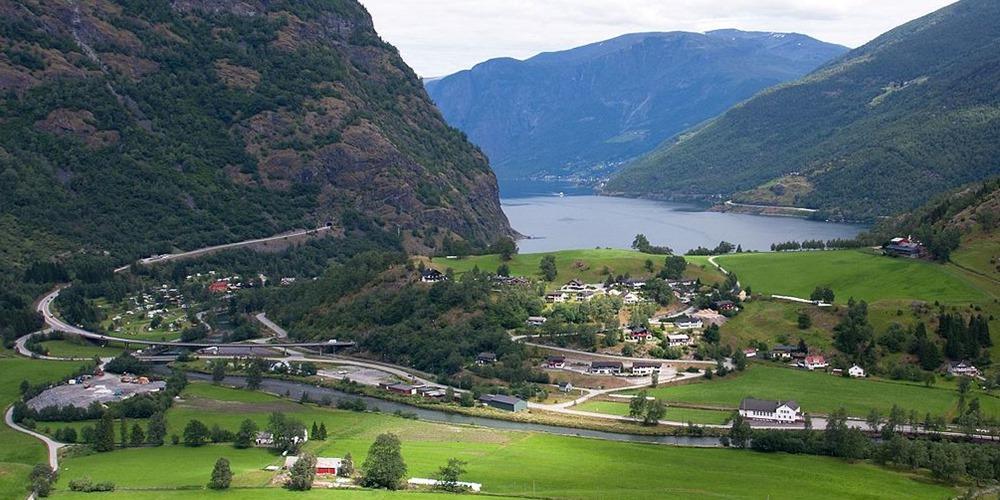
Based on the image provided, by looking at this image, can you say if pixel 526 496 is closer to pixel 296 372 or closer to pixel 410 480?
pixel 410 480

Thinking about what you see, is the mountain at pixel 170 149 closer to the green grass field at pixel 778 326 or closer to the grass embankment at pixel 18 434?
the grass embankment at pixel 18 434

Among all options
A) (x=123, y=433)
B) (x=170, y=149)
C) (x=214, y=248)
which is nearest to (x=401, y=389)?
(x=123, y=433)

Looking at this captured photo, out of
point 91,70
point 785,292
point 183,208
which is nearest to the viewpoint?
point 785,292

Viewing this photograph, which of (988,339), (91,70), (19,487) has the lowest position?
(19,487)

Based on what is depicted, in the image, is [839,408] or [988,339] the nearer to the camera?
[839,408]

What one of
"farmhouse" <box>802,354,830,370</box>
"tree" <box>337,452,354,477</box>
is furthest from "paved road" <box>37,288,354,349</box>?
"tree" <box>337,452,354,477</box>

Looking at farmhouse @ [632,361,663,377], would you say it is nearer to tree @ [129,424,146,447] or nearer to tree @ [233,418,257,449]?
tree @ [233,418,257,449]

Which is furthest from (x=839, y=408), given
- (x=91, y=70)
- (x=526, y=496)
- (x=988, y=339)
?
(x=91, y=70)
